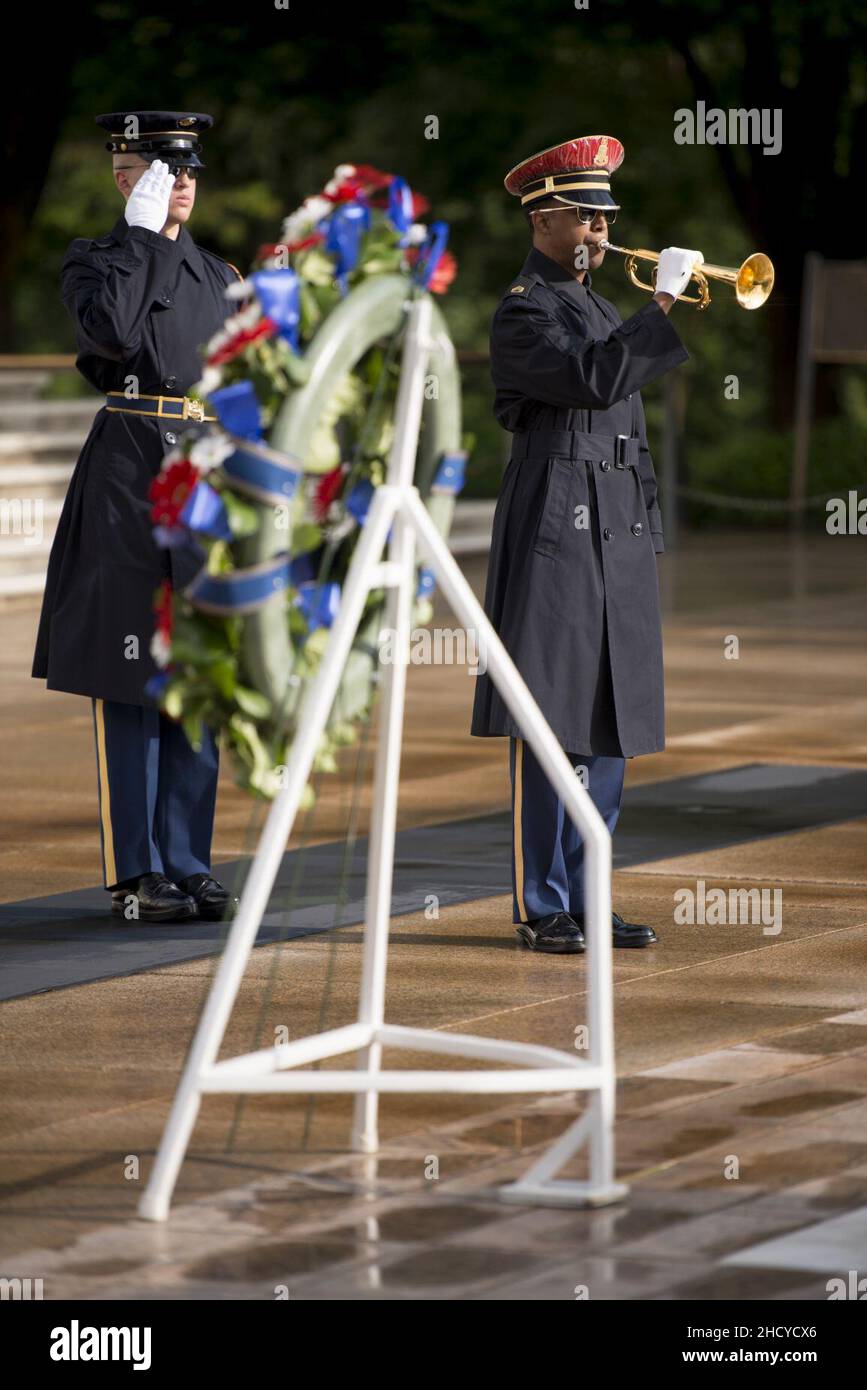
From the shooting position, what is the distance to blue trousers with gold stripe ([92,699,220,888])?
24.3ft

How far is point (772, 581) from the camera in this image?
62.1ft

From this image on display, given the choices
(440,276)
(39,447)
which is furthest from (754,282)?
(39,447)

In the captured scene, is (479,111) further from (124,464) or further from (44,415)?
(124,464)

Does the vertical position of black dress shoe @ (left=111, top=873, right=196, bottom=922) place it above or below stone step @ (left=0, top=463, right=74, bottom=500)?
below

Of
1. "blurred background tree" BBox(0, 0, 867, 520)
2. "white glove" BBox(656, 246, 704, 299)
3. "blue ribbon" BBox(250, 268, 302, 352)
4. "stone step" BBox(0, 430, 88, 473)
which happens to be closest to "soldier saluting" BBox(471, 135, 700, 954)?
"white glove" BBox(656, 246, 704, 299)

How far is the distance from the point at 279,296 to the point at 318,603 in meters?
0.57

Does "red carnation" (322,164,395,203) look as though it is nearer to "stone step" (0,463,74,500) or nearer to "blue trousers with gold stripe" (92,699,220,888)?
"blue trousers with gold stripe" (92,699,220,888)

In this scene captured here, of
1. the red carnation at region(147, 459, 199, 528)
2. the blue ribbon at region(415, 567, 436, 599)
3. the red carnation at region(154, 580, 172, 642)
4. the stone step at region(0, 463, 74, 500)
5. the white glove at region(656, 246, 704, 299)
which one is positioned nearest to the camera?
the red carnation at region(147, 459, 199, 528)

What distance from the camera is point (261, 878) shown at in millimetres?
4699

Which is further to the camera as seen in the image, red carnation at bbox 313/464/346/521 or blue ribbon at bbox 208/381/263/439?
red carnation at bbox 313/464/346/521

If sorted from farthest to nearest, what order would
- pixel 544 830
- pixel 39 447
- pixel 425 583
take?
pixel 39 447 → pixel 544 830 → pixel 425 583

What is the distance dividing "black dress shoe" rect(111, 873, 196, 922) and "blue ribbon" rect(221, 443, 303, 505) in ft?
9.37
